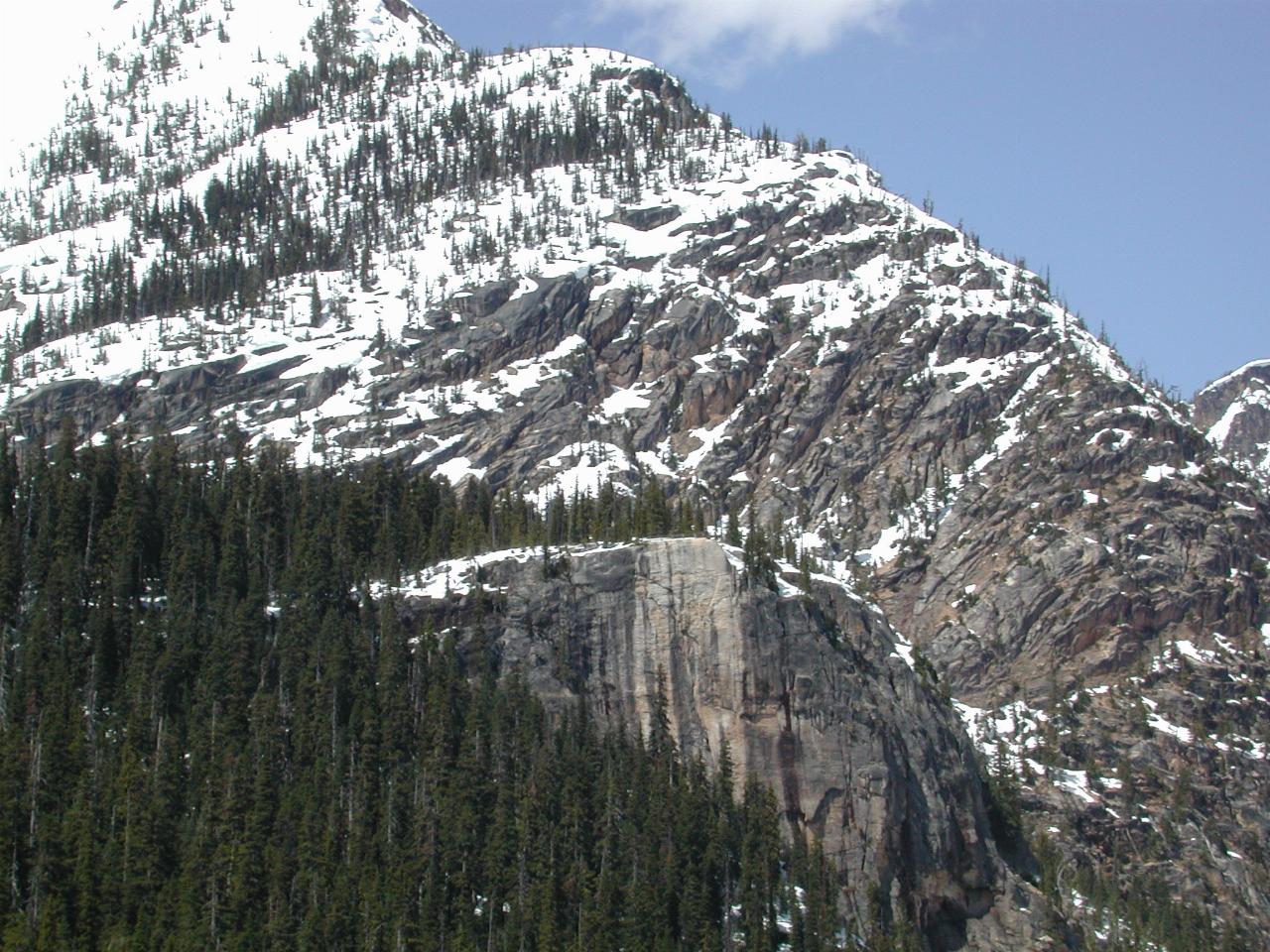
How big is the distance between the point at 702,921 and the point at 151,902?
3782 centimetres

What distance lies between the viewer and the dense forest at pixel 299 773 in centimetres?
12400

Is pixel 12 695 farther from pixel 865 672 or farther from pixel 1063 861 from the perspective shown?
pixel 1063 861

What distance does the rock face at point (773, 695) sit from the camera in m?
150

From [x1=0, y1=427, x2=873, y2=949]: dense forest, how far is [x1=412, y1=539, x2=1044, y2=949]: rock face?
169 inches

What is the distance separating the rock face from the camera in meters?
150

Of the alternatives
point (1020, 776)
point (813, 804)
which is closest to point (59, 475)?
point (813, 804)

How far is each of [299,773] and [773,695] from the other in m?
39.8

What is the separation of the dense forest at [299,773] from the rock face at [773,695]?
4301 millimetres

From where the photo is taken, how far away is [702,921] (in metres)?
130

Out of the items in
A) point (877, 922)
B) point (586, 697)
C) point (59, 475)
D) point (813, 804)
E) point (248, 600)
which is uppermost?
point (59, 475)

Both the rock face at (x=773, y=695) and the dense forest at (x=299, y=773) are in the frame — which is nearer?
the dense forest at (x=299, y=773)

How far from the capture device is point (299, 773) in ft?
451

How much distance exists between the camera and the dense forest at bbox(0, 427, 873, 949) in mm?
124000

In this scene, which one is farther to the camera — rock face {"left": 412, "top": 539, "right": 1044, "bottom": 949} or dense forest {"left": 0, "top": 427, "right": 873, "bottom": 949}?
rock face {"left": 412, "top": 539, "right": 1044, "bottom": 949}
